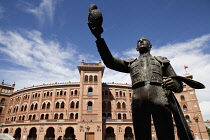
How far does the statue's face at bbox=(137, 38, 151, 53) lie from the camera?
3.03 meters

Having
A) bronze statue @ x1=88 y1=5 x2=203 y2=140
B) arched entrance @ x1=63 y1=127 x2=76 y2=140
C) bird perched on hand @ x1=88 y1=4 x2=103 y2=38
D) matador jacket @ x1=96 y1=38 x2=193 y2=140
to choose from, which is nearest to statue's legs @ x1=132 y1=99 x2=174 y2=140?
bronze statue @ x1=88 y1=5 x2=203 y2=140

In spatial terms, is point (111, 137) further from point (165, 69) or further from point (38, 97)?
point (165, 69)

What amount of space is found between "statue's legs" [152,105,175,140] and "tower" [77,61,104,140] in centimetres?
2661

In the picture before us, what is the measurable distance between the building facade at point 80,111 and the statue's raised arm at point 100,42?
26.3 metres

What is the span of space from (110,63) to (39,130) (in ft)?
104

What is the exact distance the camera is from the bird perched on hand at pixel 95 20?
2.32 meters

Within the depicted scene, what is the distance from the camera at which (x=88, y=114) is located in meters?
28.3

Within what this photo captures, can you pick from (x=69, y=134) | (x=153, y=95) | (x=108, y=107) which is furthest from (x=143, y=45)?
(x=69, y=134)

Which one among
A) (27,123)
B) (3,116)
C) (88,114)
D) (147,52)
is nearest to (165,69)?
(147,52)

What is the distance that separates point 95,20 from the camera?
233cm

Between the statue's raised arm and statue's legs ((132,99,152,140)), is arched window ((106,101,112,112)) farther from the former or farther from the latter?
statue's legs ((132,99,152,140))

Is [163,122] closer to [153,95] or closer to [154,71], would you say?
[153,95]

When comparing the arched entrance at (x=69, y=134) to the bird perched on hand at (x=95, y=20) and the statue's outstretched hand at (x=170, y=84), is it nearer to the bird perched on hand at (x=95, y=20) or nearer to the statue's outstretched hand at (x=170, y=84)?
the statue's outstretched hand at (x=170, y=84)

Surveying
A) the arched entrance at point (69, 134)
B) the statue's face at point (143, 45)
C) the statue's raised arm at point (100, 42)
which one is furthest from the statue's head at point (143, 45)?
the arched entrance at point (69, 134)
